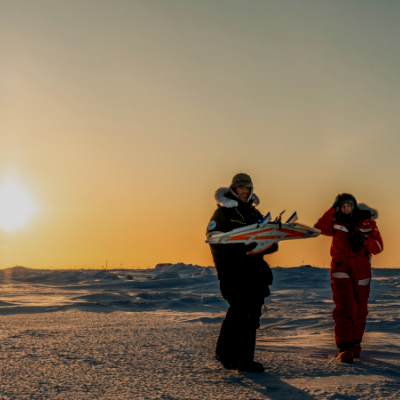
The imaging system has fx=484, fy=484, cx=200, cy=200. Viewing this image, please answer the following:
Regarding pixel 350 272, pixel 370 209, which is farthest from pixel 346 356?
pixel 370 209

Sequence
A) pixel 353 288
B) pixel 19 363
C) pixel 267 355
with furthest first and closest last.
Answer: pixel 353 288, pixel 267 355, pixel 19 363

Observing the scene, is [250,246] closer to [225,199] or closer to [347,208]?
[225,199]

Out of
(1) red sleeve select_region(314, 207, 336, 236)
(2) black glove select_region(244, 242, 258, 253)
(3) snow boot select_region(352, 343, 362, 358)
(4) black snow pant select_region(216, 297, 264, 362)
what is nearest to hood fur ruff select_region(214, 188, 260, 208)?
(2) black glove select_region(244, 242, 258, 253)

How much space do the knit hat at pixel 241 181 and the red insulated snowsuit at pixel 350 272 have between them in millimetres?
1071

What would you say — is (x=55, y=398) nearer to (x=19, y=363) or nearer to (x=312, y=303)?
(x=19, y=363)

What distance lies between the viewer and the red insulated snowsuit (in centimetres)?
459

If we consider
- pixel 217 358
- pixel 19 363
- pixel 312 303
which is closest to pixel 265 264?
pixel 217 358

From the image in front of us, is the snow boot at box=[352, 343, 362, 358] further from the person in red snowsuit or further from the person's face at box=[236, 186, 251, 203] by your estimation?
the person's face at box=[236, 186, 251, 203]

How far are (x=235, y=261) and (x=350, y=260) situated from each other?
4.60 feet

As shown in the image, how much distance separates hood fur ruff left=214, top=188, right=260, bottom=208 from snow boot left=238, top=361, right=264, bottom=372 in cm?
126

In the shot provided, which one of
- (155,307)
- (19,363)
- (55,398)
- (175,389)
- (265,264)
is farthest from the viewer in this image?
(155,307)

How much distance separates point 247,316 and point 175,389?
3.45ft

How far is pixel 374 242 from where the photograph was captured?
185 inches

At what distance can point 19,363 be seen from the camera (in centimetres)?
375
